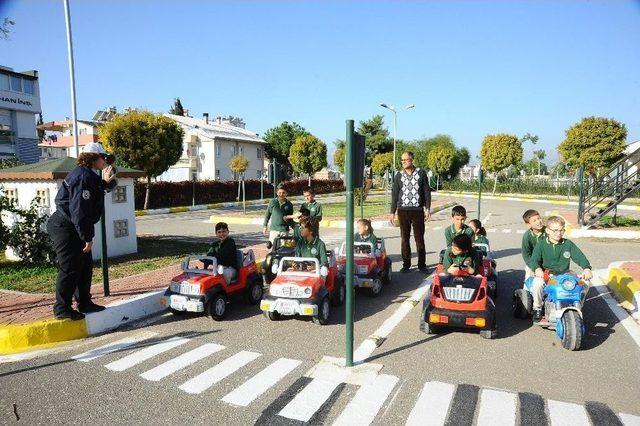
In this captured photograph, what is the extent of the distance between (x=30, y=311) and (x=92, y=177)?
2208 mm

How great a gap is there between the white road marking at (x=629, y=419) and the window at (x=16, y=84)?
46981 millimetres

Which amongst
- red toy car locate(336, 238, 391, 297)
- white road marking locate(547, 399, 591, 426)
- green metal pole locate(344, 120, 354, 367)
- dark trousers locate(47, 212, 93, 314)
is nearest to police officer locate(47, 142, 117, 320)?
dark trousers locate(47, 212, 93, 314)

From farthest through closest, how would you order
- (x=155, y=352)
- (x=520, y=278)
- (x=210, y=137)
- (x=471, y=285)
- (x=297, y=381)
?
1. (x=210, y=137)
2. (x=520, y=278)
3. (x=471, y=285)
4. (x=155, y=352)
5. (x=297, y=381)

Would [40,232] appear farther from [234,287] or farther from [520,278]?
[520,278]

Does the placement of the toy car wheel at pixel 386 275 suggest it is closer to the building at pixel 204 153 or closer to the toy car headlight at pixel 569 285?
the toy car headlight at pixel 569 285

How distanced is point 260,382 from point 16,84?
→ 148ft

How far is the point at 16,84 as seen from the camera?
38.9 metres

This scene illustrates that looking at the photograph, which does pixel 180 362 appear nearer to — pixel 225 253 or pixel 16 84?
pixel 225 253

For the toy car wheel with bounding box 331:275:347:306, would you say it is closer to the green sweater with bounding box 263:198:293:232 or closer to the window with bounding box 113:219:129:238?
the green sweater with bounding box 263:198:293:232

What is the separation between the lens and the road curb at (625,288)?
626cm

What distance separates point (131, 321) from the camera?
241 inches

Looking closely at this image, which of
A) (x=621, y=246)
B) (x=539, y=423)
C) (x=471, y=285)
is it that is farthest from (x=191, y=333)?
(x=621, y=246)

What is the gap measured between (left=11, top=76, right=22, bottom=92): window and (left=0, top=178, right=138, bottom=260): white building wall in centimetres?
3583

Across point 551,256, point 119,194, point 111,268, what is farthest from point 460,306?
point 119,194
